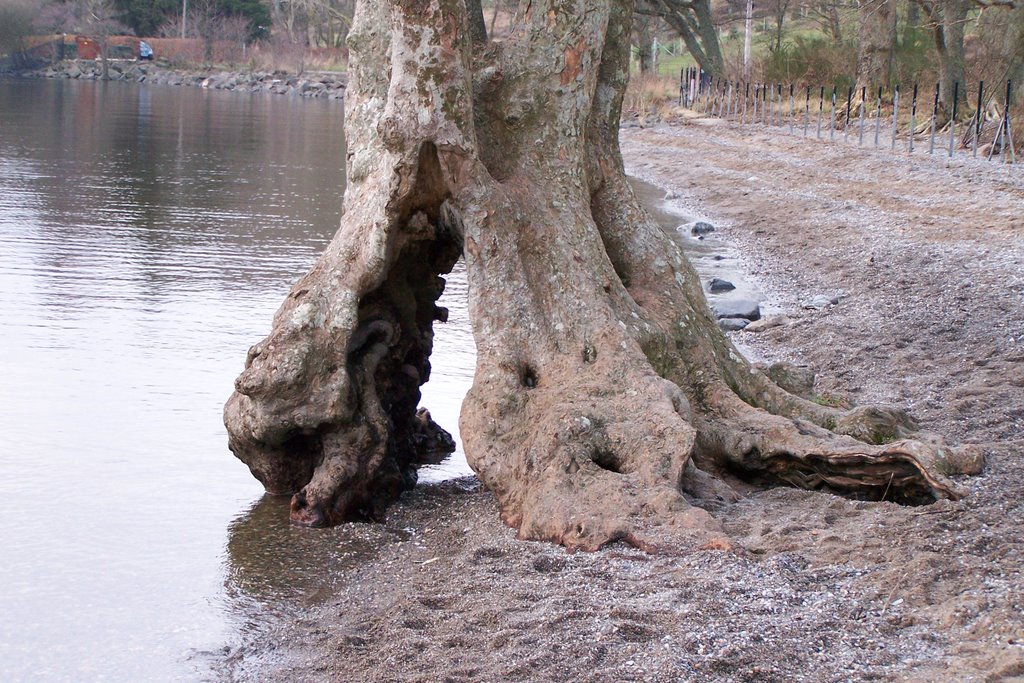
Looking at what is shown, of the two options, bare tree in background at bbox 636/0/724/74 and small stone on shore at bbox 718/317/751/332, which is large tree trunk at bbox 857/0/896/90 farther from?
small stone on shore at bbox 718/317/751/332

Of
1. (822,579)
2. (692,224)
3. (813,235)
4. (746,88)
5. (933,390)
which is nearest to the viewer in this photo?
(822,579)

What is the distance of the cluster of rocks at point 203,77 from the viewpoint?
3159 inches

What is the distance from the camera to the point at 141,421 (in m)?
10.5

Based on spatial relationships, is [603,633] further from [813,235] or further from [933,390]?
[813,235]

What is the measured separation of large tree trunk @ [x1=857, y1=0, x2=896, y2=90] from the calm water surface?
17.8 meters

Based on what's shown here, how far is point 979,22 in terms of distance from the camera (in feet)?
95.8

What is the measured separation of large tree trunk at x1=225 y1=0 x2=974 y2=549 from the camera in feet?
23.4

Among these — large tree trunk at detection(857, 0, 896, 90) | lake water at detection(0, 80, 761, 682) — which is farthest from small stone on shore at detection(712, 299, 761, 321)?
large tree trunk at detection(857, 0, 896, 90)

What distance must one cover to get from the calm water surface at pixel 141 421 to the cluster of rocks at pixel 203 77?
55.5m

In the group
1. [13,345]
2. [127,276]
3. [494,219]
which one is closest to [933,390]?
[494,219]

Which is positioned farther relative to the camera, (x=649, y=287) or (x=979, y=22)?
(x=979, y=22)

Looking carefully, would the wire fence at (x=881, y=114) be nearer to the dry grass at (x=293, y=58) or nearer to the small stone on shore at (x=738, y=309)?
the small stone on shore at (x=738, y=309)

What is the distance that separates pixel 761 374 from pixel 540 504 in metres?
2.52

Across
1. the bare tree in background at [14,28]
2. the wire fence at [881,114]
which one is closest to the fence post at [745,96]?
the wire fence at [881,114]
